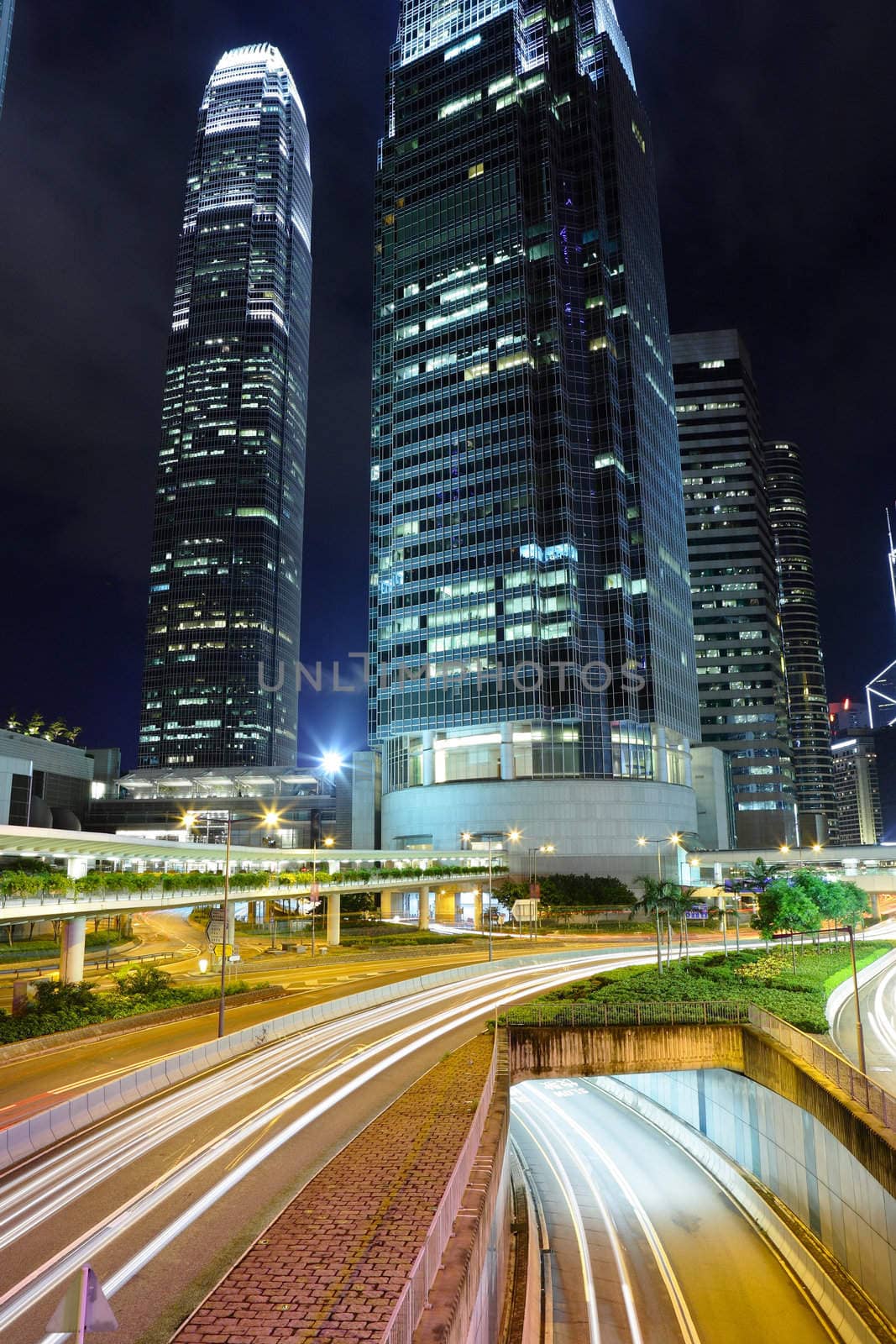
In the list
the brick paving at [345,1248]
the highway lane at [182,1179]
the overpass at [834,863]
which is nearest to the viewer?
the brick paving at [345,1248]

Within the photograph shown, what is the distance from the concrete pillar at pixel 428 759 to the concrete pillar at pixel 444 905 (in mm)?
16023

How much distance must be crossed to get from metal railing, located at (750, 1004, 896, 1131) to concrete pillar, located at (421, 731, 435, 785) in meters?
90.2

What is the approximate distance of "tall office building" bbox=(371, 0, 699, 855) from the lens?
377 ft

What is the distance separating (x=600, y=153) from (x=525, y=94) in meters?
15.0

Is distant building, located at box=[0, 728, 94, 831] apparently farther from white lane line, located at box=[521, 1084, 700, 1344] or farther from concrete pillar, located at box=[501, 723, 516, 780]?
white lane line, located at box=[521, 1084, 700, 1344]

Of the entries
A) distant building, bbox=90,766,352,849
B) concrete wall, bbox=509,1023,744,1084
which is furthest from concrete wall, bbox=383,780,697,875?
concrete wall, bbox=509,1023,744,1084

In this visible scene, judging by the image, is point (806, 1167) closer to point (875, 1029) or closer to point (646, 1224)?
point (646, 1224)

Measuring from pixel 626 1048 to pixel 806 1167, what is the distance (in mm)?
7536

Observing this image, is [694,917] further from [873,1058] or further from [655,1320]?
[655,1320]

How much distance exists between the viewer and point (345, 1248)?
15016 mm

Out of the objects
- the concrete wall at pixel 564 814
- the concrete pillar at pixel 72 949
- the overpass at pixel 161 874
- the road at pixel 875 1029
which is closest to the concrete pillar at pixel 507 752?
the concrete wall at pixel 564 814

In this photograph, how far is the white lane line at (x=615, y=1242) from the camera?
2419 cm

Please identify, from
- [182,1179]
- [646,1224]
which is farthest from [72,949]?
[646,1224]

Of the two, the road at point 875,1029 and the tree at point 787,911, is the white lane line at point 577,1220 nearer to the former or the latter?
the road at point 875,1029
